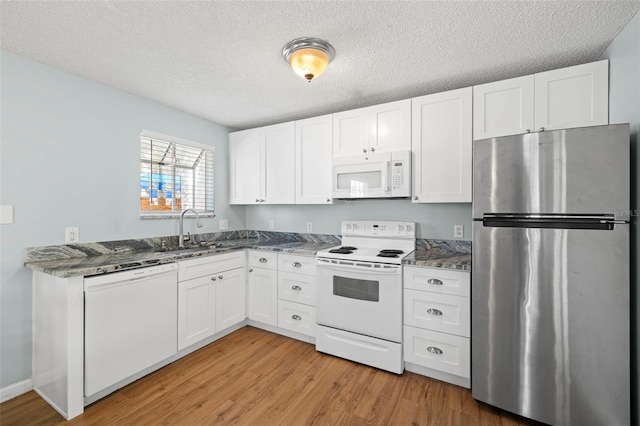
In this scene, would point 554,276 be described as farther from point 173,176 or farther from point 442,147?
point 173,176

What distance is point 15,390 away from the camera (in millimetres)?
2020

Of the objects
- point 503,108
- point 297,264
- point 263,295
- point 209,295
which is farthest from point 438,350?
point 209,295

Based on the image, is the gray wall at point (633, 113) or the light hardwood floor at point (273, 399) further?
the light hardwood floor at point (273, 399)

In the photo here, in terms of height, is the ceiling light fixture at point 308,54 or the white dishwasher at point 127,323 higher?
the ceiling light fixture at point 308,54

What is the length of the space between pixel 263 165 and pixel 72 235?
1957 millimetres

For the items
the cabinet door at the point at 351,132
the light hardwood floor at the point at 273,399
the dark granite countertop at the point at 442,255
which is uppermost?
the cabinet door at the point at 351,132

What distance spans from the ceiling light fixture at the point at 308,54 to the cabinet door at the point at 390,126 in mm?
938

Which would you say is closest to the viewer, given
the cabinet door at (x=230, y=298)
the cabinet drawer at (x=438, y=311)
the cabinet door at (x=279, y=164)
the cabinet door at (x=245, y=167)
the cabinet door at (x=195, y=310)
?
the cabinet drawer at (x=438, y=311)

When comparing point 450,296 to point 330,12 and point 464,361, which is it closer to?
point 464,361

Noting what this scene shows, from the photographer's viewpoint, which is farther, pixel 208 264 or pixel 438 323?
pixel 208 264

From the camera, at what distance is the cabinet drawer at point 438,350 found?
7.02 feet

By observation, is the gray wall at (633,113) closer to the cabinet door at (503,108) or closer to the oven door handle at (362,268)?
the cabinet door at (503,108)

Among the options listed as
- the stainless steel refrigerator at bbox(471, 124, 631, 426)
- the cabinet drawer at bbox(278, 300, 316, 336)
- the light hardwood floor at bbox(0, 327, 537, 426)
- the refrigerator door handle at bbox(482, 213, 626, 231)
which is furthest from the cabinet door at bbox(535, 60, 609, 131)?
the cabinet drawer at bbox(278, 300, 316, 336)

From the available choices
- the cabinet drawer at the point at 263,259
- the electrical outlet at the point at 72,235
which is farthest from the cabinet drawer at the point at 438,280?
the electrical outlet at the point at 72,235
